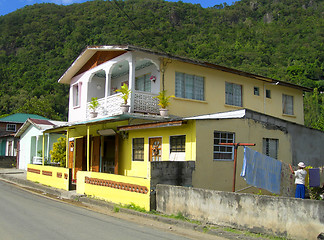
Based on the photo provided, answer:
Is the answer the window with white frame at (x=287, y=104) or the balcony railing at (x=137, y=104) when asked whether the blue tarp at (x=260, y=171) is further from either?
the window with white frame at (x=287, y=104)

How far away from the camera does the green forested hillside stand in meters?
51.9

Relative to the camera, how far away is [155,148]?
13.9m

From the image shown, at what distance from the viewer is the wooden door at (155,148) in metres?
13.6

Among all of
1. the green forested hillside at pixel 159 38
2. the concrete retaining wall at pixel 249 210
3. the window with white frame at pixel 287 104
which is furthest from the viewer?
the green forested hillside at pixel 159 38

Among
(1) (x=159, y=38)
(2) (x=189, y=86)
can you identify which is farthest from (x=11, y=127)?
(2) (x=189, y=86)

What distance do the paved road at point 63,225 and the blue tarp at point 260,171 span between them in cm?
293

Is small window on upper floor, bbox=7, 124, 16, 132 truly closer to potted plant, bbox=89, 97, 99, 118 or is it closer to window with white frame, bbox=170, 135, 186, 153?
potted plant, bbox=89, 97, 99, 118

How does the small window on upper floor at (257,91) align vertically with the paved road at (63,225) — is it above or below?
above

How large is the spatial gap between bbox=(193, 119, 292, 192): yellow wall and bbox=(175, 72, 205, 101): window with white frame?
4.19 meters

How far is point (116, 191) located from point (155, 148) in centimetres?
268

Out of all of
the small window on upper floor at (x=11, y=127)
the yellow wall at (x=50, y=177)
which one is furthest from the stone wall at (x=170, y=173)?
the small window on upper floor at (x=11, y=127)

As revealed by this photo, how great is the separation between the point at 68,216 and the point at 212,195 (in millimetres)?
4195

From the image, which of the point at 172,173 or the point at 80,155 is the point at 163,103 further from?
the point at 80,155

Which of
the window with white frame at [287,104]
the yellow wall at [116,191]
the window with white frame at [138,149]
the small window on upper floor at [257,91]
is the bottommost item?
the yellow wall at [116,191]
